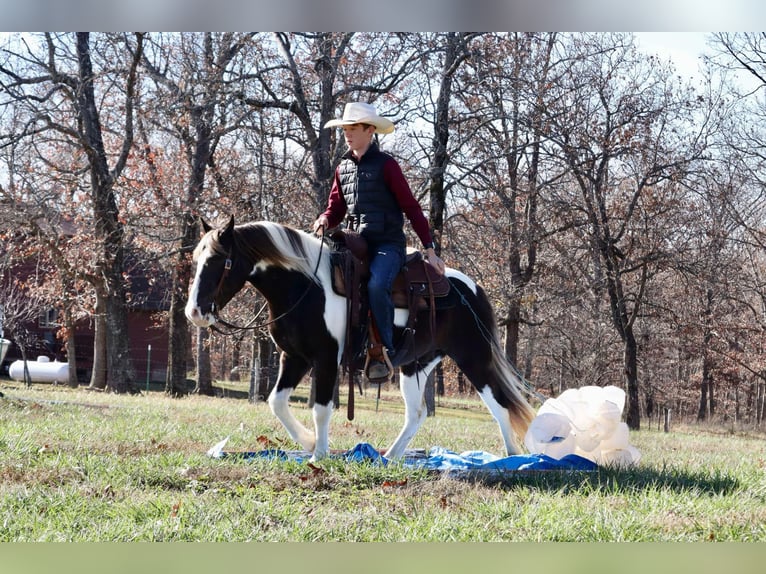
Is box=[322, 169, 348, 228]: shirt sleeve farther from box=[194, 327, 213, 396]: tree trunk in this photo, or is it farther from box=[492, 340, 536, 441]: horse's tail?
box=[194, 327, 213, 396]: tree trunk

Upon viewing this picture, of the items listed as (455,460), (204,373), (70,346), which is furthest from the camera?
(70,346)

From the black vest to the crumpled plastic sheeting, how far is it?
1973 millimetres

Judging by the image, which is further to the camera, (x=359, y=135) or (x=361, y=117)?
(x=359, y=135)

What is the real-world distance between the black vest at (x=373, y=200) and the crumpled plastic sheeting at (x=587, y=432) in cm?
197

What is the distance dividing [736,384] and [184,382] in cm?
2429

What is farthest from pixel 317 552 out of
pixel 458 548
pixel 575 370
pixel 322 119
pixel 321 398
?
pixel 575 370

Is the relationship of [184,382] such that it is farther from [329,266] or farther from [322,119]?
[329,266]

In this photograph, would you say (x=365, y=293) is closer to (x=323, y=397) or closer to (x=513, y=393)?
(x=323, y=397)

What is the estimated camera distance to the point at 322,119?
60.3 feet

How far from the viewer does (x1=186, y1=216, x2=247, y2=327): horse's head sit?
636 cm

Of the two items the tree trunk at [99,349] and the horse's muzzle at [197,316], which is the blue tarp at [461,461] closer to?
the horse's muzzle at [197,316]

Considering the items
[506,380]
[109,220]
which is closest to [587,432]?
[506,380]

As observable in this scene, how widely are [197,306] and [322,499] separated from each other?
6.09ft

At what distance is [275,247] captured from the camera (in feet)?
22.1
